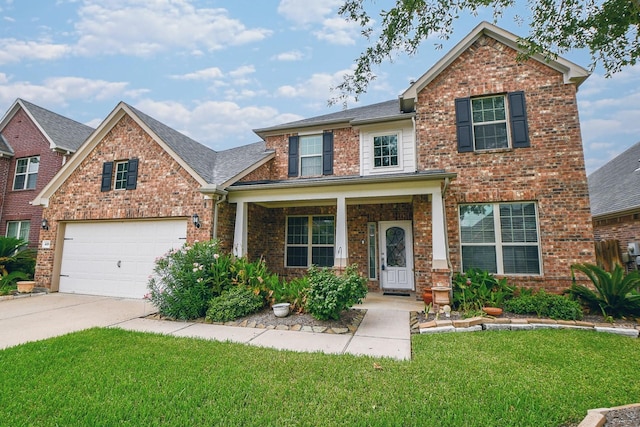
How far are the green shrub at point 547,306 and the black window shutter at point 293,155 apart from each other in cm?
732

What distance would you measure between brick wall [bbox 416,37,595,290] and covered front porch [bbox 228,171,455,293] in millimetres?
1201

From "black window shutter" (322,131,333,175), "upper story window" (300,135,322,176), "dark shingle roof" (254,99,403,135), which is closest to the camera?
"dark shingle roof" (254,99,403,135)

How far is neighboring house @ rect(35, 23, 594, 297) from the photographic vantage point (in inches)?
283

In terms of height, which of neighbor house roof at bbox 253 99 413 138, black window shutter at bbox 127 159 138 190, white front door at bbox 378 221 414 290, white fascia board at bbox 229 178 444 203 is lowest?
white front door at bbox 378 221 414 290

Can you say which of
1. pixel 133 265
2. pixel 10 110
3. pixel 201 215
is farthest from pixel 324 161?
pixel 10 110

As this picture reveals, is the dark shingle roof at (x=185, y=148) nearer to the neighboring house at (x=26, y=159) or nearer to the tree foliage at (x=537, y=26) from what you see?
the tree foliage at (x=537, y=26)

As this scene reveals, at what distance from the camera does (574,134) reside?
722 cm

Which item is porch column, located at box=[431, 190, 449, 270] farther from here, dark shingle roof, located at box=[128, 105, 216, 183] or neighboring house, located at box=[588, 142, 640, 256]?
neighboring house, located at box=[588, 142, 640, 256]

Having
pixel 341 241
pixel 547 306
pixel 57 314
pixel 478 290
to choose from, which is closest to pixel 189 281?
pixel 57 314

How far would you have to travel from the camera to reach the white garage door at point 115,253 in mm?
8453

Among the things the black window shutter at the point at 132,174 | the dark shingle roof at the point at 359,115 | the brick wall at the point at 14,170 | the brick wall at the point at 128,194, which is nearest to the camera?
the brick wall at the point at 128,194

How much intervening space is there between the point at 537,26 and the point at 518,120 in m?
3.20

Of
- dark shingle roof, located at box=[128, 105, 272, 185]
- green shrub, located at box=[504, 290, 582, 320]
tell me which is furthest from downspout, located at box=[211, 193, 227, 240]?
green shrub, located at box=[504, 290, 582, 320]

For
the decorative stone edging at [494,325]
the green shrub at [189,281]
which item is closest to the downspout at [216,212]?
the green shrub at [189,281]
